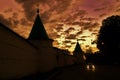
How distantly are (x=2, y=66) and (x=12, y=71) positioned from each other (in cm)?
247

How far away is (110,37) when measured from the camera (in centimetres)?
5300

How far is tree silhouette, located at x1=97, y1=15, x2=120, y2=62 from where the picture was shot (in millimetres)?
51938

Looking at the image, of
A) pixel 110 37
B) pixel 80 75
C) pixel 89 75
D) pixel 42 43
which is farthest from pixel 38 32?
pixel 110 37

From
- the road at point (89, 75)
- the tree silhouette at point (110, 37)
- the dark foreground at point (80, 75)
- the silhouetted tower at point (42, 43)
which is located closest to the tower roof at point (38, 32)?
the silhouetted tower at point (42, 43)

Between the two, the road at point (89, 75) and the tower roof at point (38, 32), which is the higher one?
the tower roof at point (38, 32)

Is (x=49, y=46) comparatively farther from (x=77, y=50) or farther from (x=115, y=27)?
(x=77, y=50)

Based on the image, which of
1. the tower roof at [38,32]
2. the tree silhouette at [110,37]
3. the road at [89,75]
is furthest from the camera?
the tree silhouette at [110,37]

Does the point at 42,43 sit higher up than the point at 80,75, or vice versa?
the point at 42,43

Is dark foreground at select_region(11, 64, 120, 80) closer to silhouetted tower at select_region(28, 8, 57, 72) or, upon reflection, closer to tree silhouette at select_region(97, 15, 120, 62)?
silhouetted tower at select_region(28, 8, 57, 72)

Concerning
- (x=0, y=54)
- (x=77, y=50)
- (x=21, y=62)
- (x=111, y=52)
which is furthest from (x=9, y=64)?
(x=77, y=50)

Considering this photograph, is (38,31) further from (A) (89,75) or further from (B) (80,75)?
(A) (89,75)

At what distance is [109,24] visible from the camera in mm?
55812

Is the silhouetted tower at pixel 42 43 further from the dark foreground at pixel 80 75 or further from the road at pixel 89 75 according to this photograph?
the road at pixel 89 75

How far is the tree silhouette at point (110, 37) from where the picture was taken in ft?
170
